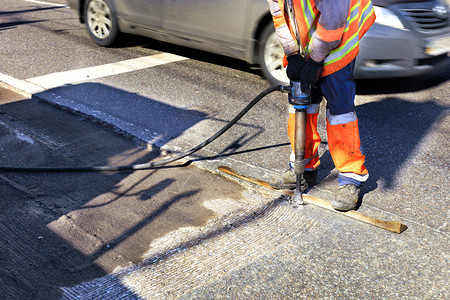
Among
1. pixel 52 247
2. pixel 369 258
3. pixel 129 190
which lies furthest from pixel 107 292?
pixel 369 258

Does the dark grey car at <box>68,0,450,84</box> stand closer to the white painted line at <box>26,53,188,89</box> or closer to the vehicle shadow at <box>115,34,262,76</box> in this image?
the white painted line at <box>26,53,188,89</box>

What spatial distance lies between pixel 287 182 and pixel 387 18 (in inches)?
107

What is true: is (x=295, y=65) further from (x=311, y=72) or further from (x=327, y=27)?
(x=327, y=27)

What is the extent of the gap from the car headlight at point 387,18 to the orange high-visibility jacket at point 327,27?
2168 mm

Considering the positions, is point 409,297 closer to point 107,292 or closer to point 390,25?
point 107,292

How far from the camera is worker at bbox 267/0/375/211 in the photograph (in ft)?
9.87

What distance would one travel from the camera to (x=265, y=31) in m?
5.79

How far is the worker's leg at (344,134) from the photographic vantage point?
3.26m

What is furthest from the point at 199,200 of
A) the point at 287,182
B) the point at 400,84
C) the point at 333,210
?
the point at 400,84

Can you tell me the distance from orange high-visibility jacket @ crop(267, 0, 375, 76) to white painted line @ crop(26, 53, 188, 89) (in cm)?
347

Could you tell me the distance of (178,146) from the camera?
4.38 meters

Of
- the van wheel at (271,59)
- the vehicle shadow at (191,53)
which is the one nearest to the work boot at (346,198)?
the van wheel at (271,59)

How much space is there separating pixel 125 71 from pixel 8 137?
7.30ft

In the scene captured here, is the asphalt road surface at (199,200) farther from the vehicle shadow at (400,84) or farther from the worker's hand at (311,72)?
the worker's hand at (311,72)
